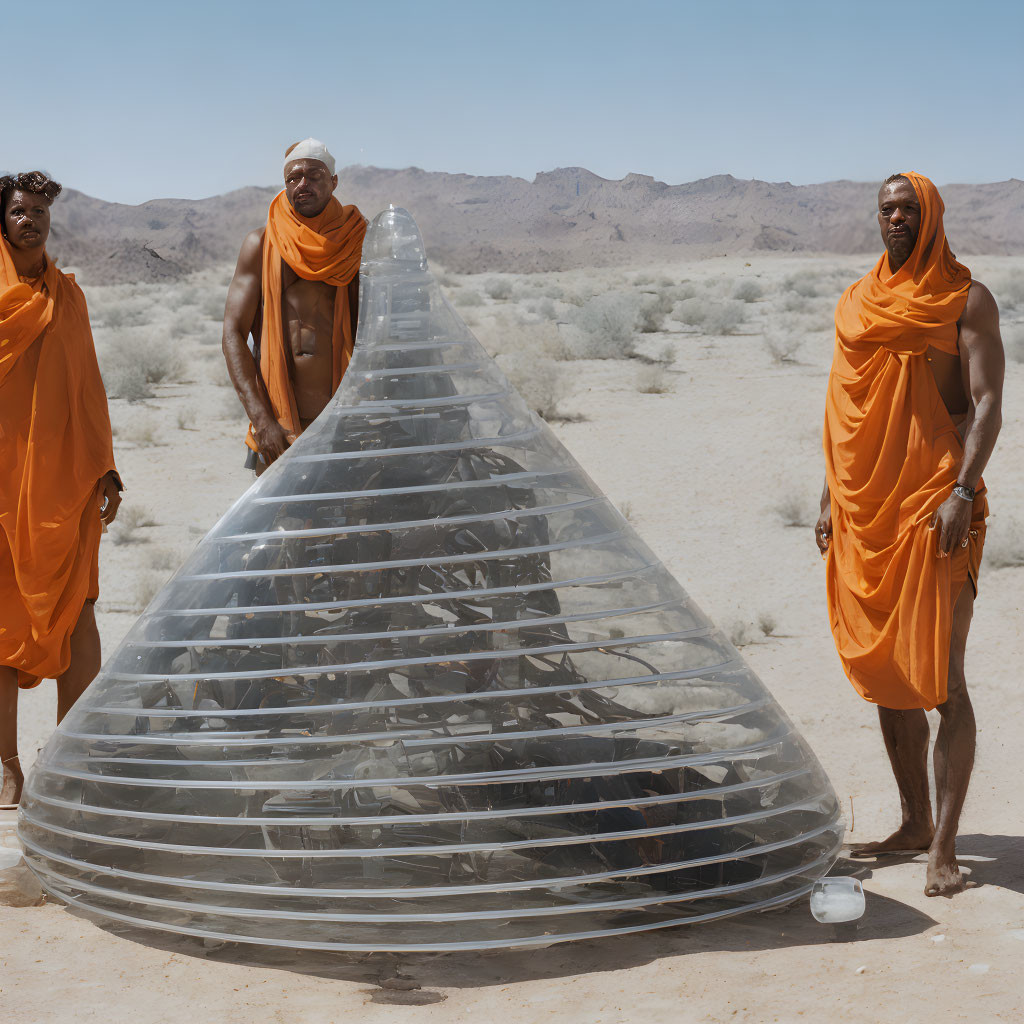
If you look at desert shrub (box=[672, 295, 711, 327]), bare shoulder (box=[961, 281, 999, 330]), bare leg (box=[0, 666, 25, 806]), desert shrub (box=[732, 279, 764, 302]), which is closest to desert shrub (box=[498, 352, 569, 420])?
desert shrub (box=[672, 295, 711, 327])

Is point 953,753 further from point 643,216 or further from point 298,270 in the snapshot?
point 643,216

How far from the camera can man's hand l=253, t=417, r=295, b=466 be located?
4766 millimetres

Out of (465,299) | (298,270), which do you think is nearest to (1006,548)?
(298,270)

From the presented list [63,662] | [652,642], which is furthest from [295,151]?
[652,642]

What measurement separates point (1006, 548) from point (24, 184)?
7604mm

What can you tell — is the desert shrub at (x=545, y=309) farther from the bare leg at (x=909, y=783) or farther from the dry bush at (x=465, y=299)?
the bare leg at (x=909, y=783)

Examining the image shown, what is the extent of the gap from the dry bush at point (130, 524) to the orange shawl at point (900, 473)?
8049mm

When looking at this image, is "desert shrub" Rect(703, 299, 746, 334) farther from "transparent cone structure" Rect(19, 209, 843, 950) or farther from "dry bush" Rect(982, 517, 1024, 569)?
"transparent cone structure" Rect(19, 209, 843, 950)

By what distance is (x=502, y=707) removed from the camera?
3.47 meters

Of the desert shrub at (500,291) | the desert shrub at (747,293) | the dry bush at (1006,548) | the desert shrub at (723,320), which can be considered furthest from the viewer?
the desert shrub at (500,291)

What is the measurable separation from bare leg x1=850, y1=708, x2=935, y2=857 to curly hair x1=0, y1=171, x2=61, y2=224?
367 centimetres

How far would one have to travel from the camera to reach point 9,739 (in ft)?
15.8

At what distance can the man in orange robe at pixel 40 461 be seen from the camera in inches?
183

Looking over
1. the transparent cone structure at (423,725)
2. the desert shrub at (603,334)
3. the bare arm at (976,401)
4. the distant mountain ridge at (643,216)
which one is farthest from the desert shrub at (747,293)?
the transparent cone structure at (423,725)
